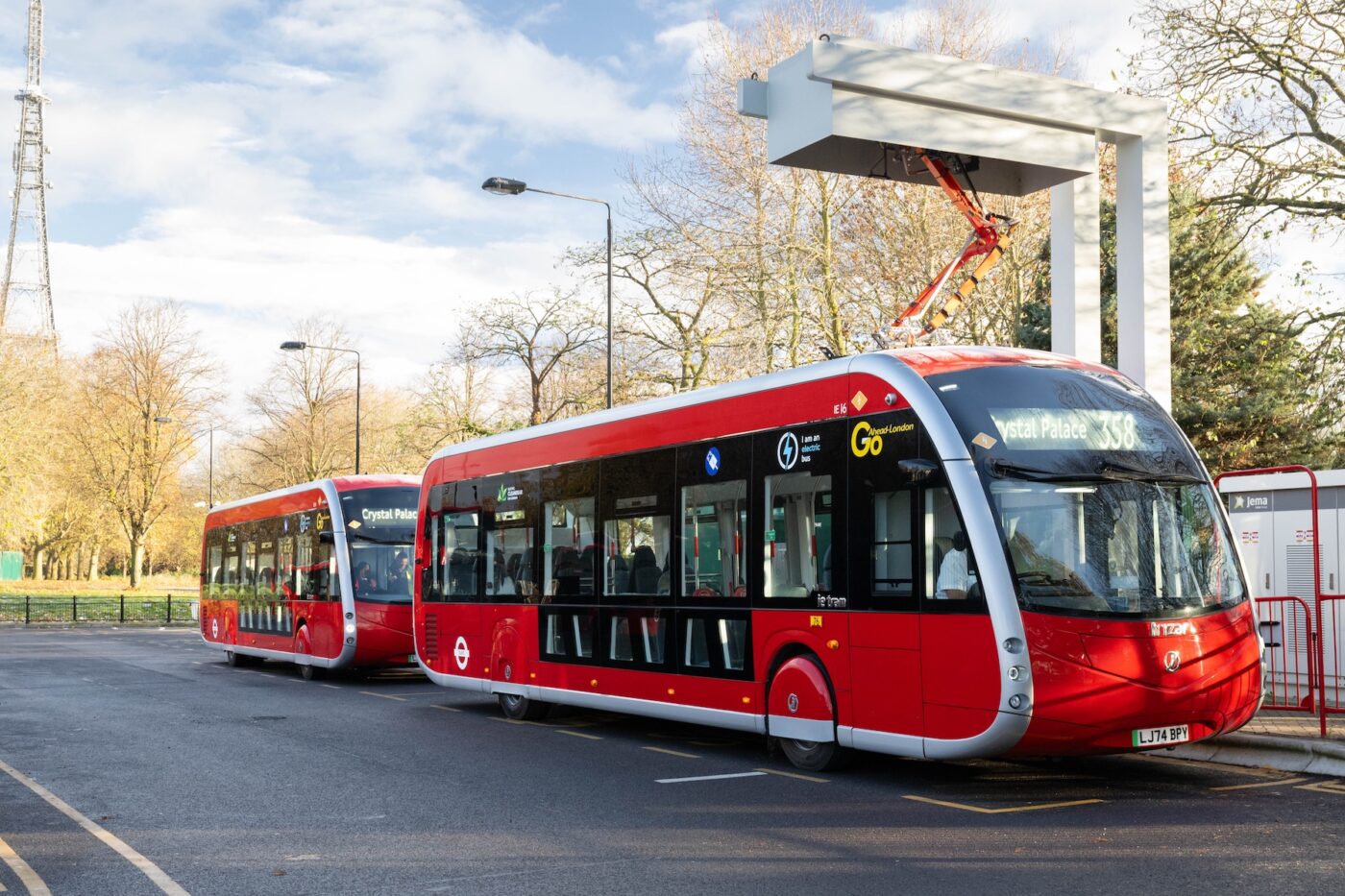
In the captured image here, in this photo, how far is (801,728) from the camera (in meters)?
10.9

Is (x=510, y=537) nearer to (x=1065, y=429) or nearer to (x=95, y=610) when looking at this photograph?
(x=1065, y=429)

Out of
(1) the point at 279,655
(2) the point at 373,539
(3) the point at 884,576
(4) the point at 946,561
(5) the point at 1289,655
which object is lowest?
(1) the point at 279,655

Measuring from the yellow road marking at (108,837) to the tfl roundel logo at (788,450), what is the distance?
18.8ft

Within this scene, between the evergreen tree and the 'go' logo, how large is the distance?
55.0ft

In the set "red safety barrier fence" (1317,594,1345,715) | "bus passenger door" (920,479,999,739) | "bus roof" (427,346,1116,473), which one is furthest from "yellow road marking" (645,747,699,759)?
"red safety barrier fence" (1317,594,1345,715)

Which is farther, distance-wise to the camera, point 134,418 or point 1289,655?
point 134,418

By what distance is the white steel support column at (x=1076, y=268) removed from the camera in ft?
48.7

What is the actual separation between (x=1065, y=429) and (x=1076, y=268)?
18.9 ft

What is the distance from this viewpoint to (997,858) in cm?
748

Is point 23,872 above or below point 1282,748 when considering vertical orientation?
below

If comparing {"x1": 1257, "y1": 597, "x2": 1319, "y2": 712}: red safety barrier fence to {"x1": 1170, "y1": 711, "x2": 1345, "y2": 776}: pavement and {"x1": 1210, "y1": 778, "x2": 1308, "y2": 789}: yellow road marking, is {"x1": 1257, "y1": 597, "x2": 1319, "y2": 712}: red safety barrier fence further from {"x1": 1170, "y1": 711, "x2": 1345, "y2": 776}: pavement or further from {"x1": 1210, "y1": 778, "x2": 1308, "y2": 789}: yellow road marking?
{"x1": 1210, "y1": 778, "x2": 1308, "y2": 789}: yellow road marking

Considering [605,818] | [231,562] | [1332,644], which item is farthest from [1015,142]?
[231,562]

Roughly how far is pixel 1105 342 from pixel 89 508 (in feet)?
170

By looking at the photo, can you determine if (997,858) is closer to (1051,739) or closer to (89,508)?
(1051,739)
